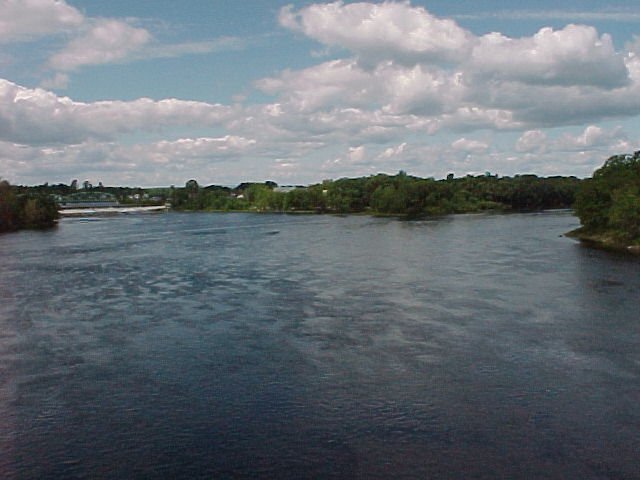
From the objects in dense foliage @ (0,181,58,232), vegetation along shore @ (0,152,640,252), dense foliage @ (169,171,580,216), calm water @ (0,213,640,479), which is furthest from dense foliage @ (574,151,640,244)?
dense foliage @ (0,181,58,232)

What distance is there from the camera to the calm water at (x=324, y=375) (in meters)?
9.70

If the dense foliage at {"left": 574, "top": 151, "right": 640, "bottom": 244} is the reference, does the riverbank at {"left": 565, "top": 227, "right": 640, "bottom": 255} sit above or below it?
below

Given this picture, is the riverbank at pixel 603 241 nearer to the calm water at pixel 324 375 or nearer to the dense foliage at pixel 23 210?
the calm water at pixel 324 375

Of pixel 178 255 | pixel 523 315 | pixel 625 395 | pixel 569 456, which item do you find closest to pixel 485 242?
pixel 178 255

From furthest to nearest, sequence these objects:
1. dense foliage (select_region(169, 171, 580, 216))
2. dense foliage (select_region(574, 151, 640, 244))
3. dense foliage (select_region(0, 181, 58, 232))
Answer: dense foliage (select_region(169, 171, 580, 216))
dense foliage (select_region(0, 181, 58, 232))
dense foliage (select_region(574, 151, 640, 244))

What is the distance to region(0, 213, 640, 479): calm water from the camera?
9.70 m

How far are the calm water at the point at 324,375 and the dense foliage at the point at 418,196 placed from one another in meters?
53.2

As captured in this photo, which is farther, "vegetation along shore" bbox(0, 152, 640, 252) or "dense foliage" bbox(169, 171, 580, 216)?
"dense foliage" bbox(169, 171, 580, 216)

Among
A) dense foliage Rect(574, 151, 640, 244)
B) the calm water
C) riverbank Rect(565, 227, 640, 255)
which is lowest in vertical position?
the calm water

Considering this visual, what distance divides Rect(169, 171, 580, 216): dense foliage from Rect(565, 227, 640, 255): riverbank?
37862mm

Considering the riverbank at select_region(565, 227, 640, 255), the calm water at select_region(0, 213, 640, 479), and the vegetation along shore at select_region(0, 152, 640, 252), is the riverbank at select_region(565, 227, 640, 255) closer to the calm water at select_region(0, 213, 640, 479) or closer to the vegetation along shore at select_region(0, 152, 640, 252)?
the vegetation along shore at select_region(0, 152, 640, 252)

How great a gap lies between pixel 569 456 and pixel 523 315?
8.88 meters

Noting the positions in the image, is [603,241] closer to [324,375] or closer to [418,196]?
[324,375]

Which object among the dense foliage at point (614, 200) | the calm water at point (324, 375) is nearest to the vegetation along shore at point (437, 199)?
the dense foliage at point (614, 200)
